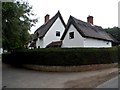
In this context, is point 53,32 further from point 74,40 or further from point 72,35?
point 74,40

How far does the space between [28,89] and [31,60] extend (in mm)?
9521

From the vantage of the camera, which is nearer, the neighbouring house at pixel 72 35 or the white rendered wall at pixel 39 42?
the neighbouring house at pixel 72 35

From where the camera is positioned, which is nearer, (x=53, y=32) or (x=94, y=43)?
(x=94, y=43)

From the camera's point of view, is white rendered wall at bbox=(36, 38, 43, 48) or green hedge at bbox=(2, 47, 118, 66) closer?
green hedge at bbox=(2, 47, 118, 66)

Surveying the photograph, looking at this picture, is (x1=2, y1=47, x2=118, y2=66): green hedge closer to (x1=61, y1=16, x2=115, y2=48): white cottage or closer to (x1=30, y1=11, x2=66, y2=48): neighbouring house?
(x1=61, y1=16, x2=115, y2=48): white cottage

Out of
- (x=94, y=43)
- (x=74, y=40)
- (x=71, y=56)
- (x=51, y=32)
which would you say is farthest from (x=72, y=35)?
(x=71, y=56)

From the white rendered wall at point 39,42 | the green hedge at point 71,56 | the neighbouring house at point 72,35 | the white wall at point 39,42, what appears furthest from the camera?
the white rendered wall at point 39,42

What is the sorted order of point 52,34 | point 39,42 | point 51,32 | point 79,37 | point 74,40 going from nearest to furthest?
point 79,37, point 74,40, point 51,32, point 52,34, point 39,42

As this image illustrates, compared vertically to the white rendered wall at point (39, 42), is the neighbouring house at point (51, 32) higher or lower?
higher

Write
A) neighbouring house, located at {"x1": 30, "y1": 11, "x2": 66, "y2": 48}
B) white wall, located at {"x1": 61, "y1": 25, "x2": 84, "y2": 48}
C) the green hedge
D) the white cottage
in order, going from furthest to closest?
neighbouring house, located at {"x1": 30, "y1": 11, "x2": 66, "y2": 48}, white wall, located at {"x1": 61, "y1": 25, "x2": 84, "y2": 48}, the white cottage, the green hedge

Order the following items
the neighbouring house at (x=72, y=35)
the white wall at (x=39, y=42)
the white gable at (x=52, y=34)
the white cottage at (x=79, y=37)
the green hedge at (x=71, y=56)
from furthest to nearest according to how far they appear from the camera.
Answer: the white wall at (x=39, y=42) < the white gable at (x=52, y=34) < the neighbouring house at (x=72, y=35) < the white cottage at (x=79, y=37) < the green hedge at (x=71, y=56)

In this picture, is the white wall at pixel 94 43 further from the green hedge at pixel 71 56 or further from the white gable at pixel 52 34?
the white gable at pixel 52 34

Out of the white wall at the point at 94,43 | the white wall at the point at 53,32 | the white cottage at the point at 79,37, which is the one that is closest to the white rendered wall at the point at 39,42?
the white wall at the point at 53,32

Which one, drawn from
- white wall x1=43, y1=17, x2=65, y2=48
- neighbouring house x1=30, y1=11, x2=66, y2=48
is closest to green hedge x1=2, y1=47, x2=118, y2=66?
neighbouring house x1=30, y1=11, x2=66, y2=48
